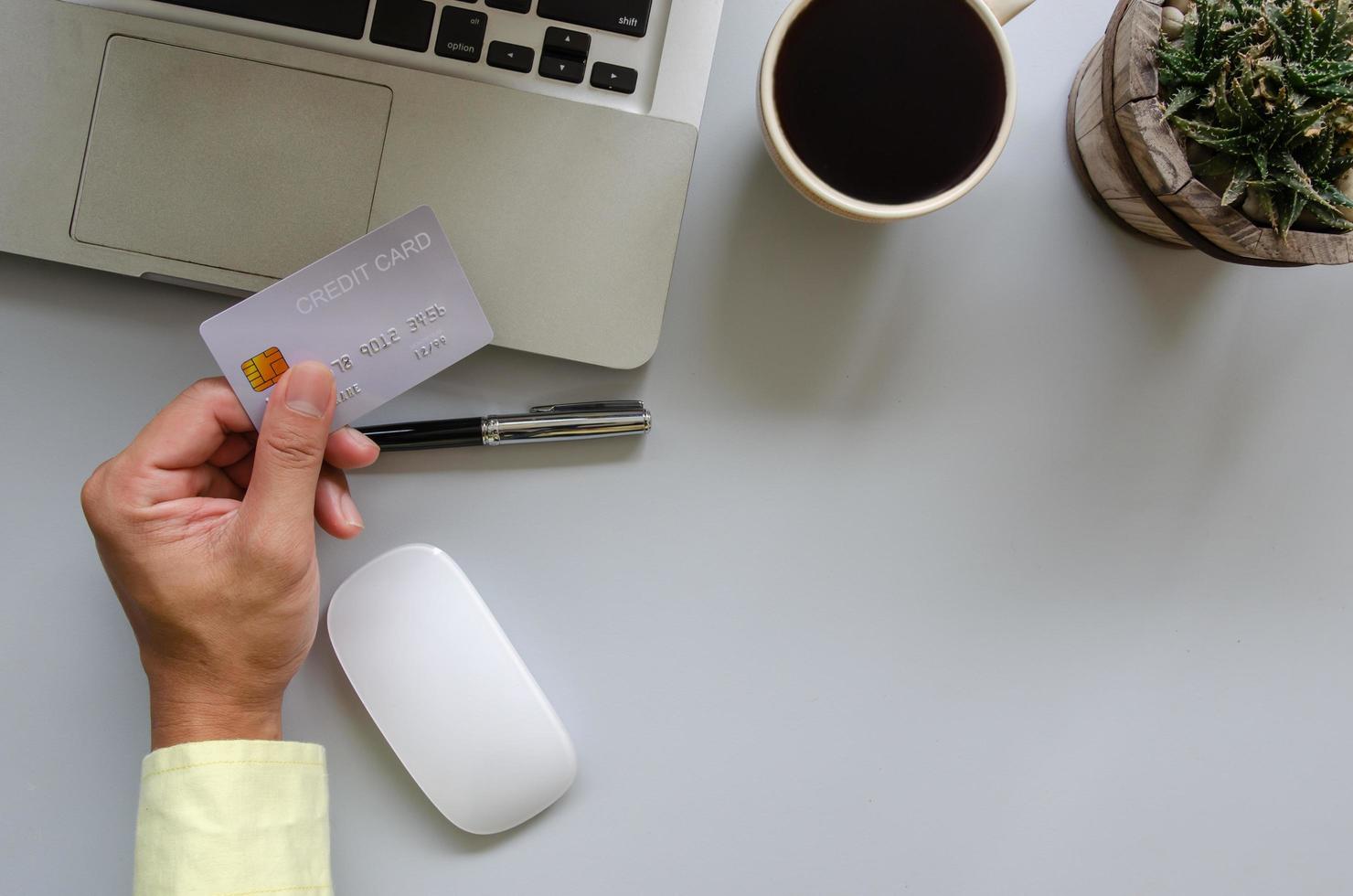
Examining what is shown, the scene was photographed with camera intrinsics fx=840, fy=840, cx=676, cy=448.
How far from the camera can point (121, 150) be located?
54cm

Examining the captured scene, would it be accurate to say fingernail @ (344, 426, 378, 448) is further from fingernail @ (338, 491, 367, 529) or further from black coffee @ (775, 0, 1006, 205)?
black coffee @ (775, 0, 1006, 205)

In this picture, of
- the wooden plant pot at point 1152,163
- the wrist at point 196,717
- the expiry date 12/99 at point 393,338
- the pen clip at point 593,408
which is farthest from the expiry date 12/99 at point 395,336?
the wooden plant pot at point 1152,163

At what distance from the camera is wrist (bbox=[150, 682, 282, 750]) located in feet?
1.71

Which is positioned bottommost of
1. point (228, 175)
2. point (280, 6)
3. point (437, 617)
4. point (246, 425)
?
point (437, 617)

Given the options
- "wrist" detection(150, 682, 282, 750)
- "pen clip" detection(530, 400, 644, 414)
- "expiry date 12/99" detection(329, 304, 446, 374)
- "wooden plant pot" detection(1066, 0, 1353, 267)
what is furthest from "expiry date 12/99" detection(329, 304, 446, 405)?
"wooden plant pot" detection(1066, 0, 1353, 267)

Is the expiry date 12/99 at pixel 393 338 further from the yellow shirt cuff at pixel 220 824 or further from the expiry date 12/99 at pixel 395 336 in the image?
the yellow shirt cuff at pixel 220 824

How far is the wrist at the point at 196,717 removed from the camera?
0.52 m

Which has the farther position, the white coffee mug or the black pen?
the black pen

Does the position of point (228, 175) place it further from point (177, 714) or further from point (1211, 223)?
point (1211, 223)

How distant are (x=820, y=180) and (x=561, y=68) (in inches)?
7.1

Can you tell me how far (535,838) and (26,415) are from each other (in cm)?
47

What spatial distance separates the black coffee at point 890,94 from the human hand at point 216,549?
32 centimetres

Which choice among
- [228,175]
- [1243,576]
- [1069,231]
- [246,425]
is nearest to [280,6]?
[228,175]

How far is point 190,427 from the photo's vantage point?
51cm
